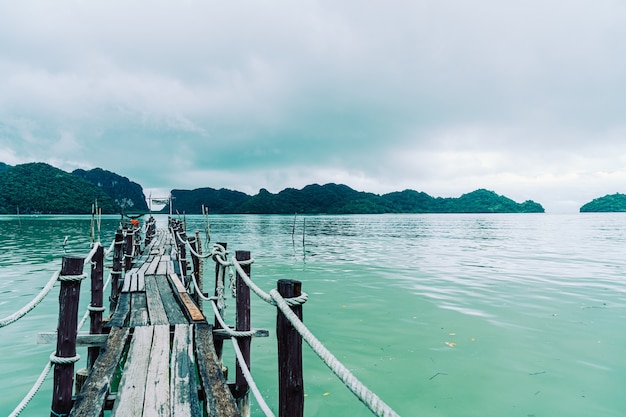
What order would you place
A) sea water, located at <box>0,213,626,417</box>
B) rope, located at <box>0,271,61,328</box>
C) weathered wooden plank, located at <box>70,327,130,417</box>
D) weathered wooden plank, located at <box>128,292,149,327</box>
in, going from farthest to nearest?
weathered wooden plank, located at <box>128,292,149,327</box> → sea water, located at <box>0,213,626,417</box> → weathered wooden plank, located at <box>70,327,130,417</box> → rope, located at <box>0,271,61,328</box>

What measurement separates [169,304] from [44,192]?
160 meters

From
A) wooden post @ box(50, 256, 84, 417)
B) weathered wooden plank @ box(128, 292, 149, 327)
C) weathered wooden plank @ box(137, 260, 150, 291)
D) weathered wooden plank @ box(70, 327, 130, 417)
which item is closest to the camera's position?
weathered wooden plank @ box(70, 327, 130, 417)

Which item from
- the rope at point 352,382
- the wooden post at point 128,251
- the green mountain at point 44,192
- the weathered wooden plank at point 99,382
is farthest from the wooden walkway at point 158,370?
the green mountain at point 44,192

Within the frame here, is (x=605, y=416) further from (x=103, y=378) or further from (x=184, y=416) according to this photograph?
(x=103, y=378)

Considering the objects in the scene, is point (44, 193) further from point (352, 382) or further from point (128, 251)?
point (352, 382)

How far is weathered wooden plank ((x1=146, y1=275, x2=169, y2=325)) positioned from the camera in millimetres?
6486

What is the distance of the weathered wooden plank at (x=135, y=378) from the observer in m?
3.64

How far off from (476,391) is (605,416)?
6.14 feet

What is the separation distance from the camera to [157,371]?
4.43 metres

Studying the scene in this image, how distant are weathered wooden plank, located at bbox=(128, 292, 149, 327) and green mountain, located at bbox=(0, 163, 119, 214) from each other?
465 ft

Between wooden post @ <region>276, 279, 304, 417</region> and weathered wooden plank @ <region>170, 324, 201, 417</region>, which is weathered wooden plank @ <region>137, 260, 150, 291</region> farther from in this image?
wooden post @ <region>276, 279, 304, 417</region>

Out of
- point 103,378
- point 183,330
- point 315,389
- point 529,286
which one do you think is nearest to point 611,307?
point 529,286

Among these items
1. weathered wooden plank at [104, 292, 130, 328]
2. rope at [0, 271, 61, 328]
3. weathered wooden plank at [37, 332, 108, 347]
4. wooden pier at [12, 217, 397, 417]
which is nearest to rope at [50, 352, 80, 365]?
wooden pier at [12, 217, 397, 417]

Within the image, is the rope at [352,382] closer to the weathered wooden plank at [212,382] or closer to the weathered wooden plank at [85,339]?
the weathered wooden plank at [212,382]
